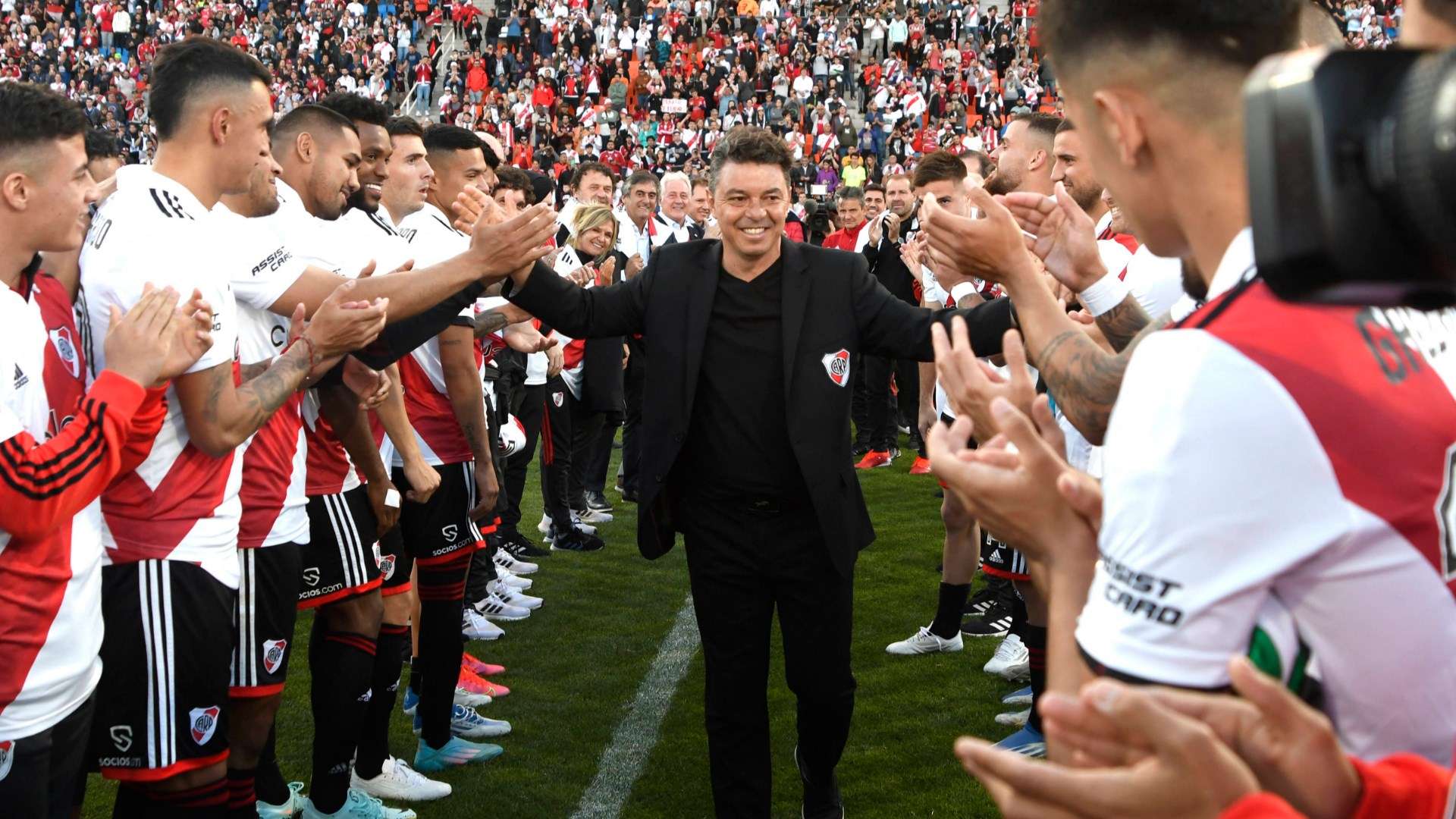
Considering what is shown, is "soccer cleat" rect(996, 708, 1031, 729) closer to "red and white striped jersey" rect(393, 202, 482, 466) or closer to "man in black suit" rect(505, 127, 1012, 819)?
"man in black suit" rect(505, 127, 1012, 819)

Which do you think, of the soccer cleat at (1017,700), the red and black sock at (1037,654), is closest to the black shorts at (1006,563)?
the red and black sock at (1037,654)

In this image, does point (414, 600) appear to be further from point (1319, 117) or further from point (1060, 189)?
point (1319, 117)

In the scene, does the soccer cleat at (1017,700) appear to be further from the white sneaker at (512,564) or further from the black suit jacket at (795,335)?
the white sneaker at (512,564)

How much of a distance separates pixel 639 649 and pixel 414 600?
1.35 m

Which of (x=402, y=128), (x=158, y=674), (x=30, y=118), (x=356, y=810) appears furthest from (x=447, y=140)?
(x=158, y=674)

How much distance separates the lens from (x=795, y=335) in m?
3.98

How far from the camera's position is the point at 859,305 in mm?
4121

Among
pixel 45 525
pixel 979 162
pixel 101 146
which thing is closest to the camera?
pixel 45 525

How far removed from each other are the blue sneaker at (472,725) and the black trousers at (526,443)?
2.70 meters

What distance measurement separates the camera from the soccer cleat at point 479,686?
18.6ft

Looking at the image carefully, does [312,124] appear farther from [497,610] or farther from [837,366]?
[497,610]

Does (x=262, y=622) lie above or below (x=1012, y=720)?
above

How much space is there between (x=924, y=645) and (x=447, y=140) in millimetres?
3511

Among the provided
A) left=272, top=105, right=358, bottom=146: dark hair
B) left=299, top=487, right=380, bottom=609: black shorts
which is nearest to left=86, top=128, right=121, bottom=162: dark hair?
left=272, top=105, right=358, bottom=146: dark hair
